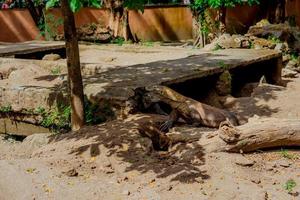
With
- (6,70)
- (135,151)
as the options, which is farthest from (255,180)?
(6,70)

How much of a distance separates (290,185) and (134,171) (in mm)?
1589

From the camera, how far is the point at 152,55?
11.6 m

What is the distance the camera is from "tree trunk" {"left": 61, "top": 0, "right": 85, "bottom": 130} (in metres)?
6.40

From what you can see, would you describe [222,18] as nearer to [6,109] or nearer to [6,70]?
[6,70]

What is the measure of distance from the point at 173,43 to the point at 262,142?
33.8 feet

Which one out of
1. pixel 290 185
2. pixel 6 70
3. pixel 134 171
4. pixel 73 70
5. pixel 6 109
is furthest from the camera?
pixel 6 70

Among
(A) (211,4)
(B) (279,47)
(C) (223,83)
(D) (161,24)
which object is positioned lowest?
(C) (223,83)

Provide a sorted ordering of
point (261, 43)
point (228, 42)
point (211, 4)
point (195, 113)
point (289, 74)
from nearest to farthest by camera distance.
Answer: point (195, 113), point (289, 74), point (228, 42), point (261, 43), point (211, 4)

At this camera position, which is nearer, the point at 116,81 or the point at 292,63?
the point at 116,81

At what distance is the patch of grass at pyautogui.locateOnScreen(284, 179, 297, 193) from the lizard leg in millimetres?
1693

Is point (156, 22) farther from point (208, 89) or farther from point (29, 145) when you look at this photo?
point (29, 145)

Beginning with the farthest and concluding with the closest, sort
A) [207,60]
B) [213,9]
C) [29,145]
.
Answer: [213,9] → [207,60] → [29,145]

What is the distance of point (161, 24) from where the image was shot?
1677cm

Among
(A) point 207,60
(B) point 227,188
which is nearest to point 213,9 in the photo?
(A) point 207,60
